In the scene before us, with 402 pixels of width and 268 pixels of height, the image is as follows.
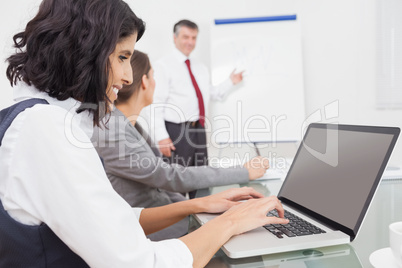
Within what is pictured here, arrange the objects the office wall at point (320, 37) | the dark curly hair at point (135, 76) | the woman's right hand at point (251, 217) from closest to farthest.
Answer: the woman's right hand at point (251, 217), the dark curly hair at point (135, 76), the office wall at point (320, 37)

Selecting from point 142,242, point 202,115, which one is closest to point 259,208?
point 142,242

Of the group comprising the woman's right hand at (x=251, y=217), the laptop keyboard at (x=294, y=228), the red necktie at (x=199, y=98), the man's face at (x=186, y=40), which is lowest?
the laptop keyboard at (x=294, y=228)

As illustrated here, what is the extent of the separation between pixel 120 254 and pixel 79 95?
0.32 m

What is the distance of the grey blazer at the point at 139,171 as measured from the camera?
1184mm

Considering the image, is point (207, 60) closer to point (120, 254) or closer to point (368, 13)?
point (368, 13)

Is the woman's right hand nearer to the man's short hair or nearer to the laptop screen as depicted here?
the laptop screen

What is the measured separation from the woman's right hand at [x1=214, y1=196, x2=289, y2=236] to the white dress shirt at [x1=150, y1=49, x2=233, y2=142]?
2.04 m

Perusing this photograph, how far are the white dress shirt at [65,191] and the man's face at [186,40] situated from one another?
2.48m

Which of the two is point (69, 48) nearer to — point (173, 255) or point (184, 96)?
point (173, 255)

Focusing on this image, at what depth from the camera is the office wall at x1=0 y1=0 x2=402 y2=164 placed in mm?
3078

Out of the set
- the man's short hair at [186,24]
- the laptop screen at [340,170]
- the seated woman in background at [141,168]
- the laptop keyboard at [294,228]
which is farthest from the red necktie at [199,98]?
the laptop keyboard at [294,228]

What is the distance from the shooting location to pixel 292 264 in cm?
63

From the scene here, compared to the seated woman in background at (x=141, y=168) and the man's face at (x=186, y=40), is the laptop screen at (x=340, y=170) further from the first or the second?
the man's face at (x=186, y=40)

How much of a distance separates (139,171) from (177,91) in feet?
5.89
